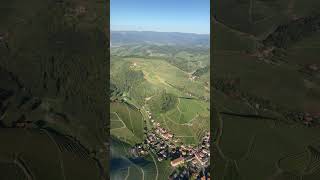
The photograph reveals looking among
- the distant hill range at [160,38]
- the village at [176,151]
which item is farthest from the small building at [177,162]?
the distant hill range at [160,38]

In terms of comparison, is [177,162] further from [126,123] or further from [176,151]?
[126,123]

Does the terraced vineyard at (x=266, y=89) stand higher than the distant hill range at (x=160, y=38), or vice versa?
the distant hill range at (x=160, y=38)

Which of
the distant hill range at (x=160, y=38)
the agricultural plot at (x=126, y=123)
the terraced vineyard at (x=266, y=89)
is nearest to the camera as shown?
the terraced vineyard at (x=266, y=89)

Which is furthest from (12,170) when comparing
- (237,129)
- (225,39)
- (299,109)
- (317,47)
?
(317,47)

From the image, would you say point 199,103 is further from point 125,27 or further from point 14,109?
point 14,109

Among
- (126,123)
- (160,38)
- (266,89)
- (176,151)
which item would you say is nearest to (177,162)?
(176,151)

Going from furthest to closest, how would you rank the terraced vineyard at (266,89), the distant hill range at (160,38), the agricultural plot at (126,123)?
the distant hill range at (160,38) < the agricultural plot at (126,123) < the terraced vineyard at (266,89)

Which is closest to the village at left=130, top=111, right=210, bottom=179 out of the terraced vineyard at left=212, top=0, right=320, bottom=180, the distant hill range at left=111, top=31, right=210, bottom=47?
the terraced vineyard at left=212, top=0, right=320, bottom=180

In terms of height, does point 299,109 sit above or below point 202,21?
below

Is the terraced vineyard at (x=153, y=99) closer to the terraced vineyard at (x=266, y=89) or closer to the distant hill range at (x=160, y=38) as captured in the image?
the distant hill range at (x=160, y=38)
